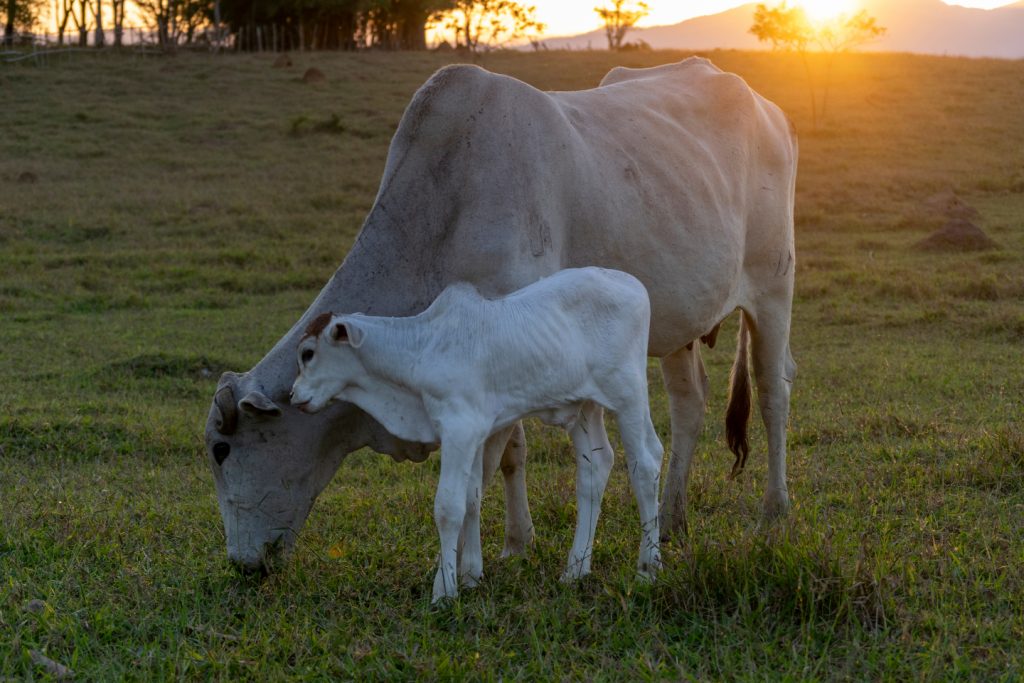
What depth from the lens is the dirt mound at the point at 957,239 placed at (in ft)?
45.6

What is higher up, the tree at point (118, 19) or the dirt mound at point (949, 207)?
the tree at point (118, 19)

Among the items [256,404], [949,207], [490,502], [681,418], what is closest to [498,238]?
[256,404]

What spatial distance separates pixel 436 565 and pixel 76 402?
14.5 ft

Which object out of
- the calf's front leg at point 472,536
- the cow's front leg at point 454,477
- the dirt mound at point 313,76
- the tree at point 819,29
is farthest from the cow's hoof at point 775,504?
the dirt mound at point 313,76

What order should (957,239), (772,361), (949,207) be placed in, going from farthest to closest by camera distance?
(949,207), (957,239), (772,361)

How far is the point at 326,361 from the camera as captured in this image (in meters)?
3.88

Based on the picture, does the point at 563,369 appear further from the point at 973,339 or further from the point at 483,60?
the point at 483,60

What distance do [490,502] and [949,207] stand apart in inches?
499

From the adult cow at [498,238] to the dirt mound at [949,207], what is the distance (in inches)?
454

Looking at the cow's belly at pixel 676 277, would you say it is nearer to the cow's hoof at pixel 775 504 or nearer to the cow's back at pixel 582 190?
the cow's back at pixel 582 190

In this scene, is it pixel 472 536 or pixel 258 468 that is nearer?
pixel 472 536

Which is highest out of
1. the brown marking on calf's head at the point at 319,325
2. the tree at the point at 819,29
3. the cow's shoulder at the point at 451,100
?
the tree at the point at 819,29

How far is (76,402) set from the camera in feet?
25.5

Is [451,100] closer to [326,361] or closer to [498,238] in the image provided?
[498,238]
